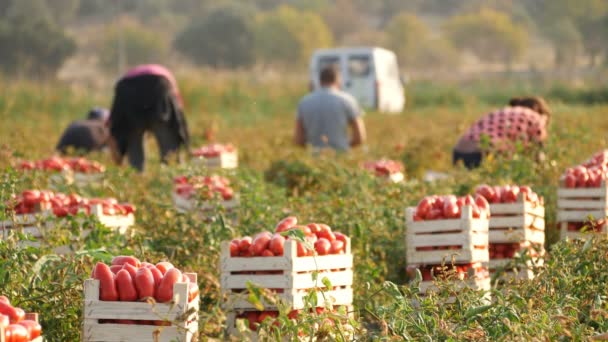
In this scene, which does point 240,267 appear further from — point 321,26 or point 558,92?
point 321,26

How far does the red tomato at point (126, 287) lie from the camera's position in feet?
15.1

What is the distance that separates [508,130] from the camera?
10312mm

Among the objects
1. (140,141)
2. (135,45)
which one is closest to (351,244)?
(140,141)

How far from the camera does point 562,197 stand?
26.1ft

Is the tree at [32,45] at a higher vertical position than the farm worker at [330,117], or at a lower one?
higher

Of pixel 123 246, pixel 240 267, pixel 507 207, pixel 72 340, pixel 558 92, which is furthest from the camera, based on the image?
pixel 558 92

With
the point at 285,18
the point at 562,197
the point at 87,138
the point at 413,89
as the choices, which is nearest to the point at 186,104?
the point at 413,89

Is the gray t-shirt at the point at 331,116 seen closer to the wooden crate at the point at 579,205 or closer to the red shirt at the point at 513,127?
the red shirt at the point at 513,127

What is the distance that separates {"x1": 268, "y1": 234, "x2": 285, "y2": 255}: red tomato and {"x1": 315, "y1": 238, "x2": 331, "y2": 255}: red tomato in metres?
0.18

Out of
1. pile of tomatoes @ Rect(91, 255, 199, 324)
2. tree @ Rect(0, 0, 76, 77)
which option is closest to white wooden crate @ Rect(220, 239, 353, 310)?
pile of tomatoes @ Rect(91, 255, 199, 324)

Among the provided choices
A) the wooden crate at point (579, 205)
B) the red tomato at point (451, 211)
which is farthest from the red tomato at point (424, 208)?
the wooden crate at point (579, 205)

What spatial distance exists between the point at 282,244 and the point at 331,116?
7021mm

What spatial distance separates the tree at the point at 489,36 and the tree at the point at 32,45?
31.6 metres

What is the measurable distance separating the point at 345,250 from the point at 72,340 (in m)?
1.45
